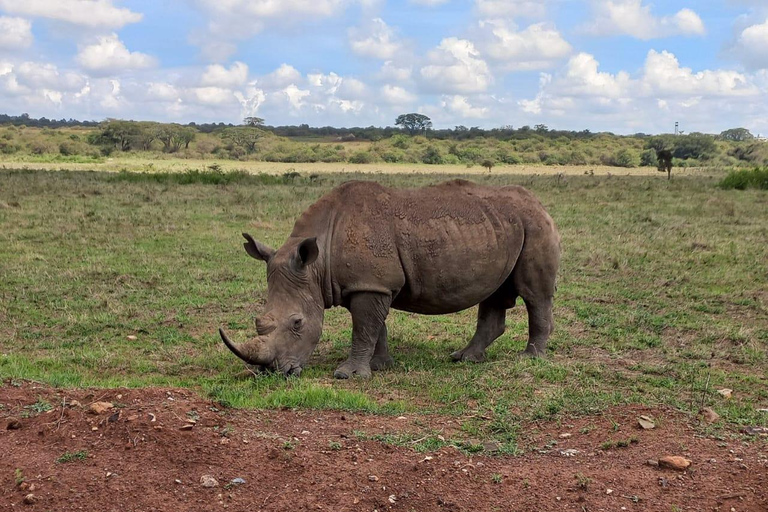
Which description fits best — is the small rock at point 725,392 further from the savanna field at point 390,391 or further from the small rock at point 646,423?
the small rock at point 646,423

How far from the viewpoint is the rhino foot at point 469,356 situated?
816 centimetres

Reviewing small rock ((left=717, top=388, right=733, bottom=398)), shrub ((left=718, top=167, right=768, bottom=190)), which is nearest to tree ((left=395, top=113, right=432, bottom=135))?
shrub ((left=718, top=167, right=768, bottom=190))

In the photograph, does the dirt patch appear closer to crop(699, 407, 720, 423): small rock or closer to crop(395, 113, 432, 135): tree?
crop(699, 407, 720, 423): small rock

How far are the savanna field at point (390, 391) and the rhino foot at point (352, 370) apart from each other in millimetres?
143

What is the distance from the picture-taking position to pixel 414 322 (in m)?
10.2

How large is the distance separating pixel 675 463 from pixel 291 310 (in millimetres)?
3809

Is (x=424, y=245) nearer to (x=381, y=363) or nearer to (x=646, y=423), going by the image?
(x=381, y=363)

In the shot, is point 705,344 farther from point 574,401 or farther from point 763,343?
point 574,401

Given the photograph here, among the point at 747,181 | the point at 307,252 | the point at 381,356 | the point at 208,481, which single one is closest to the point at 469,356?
the point at 381,356

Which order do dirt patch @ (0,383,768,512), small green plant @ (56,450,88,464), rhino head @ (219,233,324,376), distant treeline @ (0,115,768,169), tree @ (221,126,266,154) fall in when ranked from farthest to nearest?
1. tree @ (221,126,266,154)
2. distant treeline @ (0,115,768,169)
3. rhino head @ (219,233,324,376)
4. small green plant @ (56,450,88,464)
5. dirt patch @ (0,383,768,512)

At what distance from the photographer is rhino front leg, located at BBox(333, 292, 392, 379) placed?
7.47 meters

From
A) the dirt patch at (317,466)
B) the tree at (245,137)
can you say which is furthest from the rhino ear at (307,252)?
the tree at (245,137)

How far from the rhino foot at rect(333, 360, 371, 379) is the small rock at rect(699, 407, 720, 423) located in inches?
122

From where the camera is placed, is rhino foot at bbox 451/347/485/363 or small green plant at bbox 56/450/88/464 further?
rhino foot at bbox 451/347/485/363
